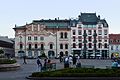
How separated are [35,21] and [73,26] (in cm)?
1467

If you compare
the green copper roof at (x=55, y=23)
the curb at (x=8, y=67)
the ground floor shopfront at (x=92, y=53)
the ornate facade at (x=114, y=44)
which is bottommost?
the curb at (x=8, y=67)

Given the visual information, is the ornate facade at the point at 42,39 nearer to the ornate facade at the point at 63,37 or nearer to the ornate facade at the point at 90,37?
the ornate facade at the point at 63,37

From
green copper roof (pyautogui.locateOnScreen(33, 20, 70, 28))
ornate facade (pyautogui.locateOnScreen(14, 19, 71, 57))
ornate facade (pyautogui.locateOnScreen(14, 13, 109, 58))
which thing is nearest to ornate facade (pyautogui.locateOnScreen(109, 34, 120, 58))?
ornate facade (pyautogui.locateOnScreen(14, 13, 109, 58))

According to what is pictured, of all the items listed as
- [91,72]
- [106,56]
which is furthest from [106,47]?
[91,72]

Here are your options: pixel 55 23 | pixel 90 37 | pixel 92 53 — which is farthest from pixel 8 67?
pixel 55 23

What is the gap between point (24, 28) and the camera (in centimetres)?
13262

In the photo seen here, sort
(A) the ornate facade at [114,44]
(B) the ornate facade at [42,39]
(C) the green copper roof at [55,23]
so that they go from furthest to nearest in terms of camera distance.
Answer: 1. (A) the ornate facade at [114,44]
2. (C) the green copper roof at [55,23]
3. (B) the ornate facade at [42,39]

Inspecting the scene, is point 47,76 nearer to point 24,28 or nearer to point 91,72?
point 91,72

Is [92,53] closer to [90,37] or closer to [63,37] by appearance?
[90,37]

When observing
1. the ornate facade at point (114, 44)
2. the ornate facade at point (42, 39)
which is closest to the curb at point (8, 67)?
the ornate facade at point (42, 39)

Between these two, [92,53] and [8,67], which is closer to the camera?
[8,67]

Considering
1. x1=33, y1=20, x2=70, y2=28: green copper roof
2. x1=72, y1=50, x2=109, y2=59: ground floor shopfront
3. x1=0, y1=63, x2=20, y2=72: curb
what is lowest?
x1=0, y1=63, x2=20, y2=72: curb

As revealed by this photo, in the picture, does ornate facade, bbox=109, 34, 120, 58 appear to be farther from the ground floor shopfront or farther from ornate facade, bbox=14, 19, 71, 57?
ornate facade, bbox=14, 19, 71, 57

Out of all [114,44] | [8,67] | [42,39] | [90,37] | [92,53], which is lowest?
[8,67]
